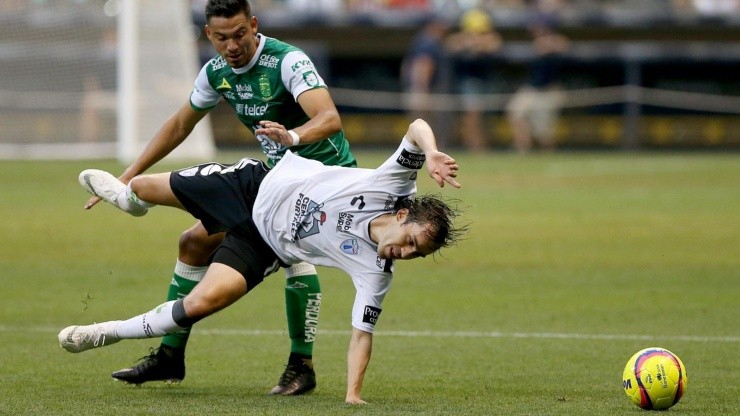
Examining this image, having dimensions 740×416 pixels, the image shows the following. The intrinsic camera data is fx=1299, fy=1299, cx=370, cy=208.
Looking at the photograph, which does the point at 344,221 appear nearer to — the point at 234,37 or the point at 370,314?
the point at 370,314

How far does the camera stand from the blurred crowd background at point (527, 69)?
31180 millimetres

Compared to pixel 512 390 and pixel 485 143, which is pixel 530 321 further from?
pixel 485 143

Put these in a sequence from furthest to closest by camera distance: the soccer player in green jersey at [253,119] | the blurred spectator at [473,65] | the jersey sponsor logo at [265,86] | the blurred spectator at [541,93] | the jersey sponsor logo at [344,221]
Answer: the blurred spectator at [473,65] → the blurred spectator at [541,93] → the jersey sponsor logo at [265,86] → the soccer player in green jersey at [253,119] → the jersey sponsor logo at [344,221]

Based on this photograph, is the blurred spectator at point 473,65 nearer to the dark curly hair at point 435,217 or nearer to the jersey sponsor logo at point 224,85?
Result: the jersey sponsor logo at point 224,85

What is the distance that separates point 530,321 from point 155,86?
14522 millimetres

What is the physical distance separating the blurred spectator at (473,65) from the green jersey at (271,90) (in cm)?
2235

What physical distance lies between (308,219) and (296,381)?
3.42ft

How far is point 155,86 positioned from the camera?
23328 millimetres

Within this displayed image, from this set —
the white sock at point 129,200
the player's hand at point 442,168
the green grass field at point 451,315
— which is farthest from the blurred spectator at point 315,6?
the player's hand at point 442,168

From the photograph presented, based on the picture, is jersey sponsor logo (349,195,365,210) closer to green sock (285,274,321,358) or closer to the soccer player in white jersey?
the soccer player in white jersey

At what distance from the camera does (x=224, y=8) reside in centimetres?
727

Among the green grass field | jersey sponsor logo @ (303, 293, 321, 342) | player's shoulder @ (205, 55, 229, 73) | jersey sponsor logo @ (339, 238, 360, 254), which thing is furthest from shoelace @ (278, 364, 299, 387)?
player's shoulder @ (205, 55, 229, 73)

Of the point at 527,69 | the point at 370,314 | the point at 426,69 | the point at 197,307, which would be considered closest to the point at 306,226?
the point at 370,314

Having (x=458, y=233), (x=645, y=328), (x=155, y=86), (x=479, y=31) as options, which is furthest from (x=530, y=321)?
(x=479, y=31)
